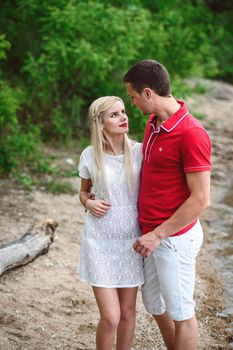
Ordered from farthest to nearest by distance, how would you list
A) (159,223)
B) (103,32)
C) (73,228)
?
1. (103,32)
2. (73,228)
3. (159,223)

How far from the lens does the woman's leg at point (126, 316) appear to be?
3.35 m

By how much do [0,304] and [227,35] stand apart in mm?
12238

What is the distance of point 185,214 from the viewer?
116 inches

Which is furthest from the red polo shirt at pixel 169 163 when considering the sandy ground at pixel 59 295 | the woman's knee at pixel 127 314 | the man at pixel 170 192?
the sandy ground at pixel 59 295

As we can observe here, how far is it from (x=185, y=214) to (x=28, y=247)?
8.17ft

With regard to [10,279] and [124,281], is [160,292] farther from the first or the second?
[10,279]

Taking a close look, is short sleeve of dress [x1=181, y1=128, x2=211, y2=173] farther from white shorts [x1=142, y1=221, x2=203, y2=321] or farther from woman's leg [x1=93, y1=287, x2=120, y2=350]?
woman's leg [x1=93, y1=287, x2=120, y2=350]

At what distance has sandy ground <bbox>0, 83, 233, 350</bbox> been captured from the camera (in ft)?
13.7

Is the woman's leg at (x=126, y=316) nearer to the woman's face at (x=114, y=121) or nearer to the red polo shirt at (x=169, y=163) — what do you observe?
the red polo shirt at (x=169, y=163)

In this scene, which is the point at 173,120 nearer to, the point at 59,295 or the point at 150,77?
the point at 150,77

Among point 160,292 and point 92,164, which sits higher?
point 92,164

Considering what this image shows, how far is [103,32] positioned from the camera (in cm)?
834

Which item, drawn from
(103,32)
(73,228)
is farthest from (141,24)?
(73,228)

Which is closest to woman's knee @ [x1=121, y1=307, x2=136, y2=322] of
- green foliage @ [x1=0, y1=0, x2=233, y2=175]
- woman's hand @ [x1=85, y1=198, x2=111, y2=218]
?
woman's hand @ [x1=85, y1=198, x2=111, y2=218]
